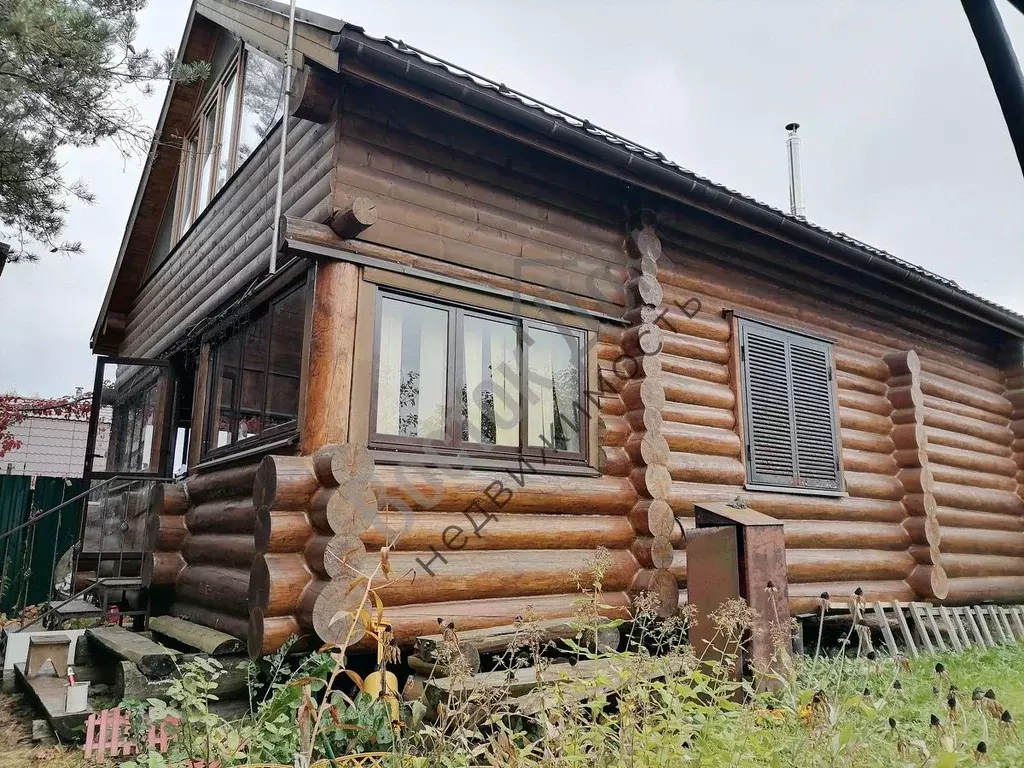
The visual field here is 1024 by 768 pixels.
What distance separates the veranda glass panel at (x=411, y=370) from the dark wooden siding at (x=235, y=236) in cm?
90

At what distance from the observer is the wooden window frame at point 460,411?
5.17m

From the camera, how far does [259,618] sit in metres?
4.56

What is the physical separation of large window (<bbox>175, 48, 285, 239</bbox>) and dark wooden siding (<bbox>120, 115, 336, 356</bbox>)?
12.4 inches

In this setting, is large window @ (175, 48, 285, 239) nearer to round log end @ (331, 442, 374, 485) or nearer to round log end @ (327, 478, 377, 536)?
round log end @ (331, 442, 374, 485)

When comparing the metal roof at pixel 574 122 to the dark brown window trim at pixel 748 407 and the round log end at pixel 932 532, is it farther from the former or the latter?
the round log end at pixel 932 532

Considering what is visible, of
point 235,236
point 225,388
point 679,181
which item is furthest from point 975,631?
point 235,236

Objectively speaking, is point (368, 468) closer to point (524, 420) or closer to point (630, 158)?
point (524, 420)

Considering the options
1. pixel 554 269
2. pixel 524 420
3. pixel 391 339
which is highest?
pixel 554 269

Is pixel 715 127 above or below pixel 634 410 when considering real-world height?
above

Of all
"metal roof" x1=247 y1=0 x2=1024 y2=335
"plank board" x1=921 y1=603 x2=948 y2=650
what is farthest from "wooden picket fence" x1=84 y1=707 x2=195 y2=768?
"plank board" x1=921 y1=603 x2=948 y2=650

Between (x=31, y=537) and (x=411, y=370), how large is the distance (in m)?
8.95

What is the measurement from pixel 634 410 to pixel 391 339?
2.23 metres

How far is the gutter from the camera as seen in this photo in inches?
191

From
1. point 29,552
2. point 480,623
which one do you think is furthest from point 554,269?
point 29,552
